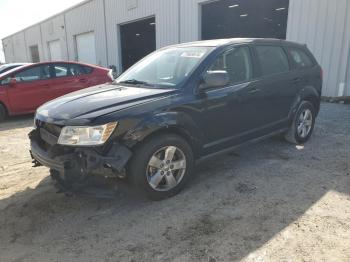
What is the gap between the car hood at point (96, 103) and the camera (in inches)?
125

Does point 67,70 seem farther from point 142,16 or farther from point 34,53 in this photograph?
point 34,53

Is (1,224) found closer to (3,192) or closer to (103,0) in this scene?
(3,192)

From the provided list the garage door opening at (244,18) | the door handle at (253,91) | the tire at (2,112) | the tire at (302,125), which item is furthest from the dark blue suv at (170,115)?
the garage door opening at (244,18)

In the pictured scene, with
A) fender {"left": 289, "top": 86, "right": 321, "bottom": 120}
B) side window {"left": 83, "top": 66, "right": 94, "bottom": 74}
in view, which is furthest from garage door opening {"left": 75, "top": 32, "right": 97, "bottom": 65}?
fender {"left": 289, "top": 86, "right": 321, "bottom": 120}

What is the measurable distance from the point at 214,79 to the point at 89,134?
1482 mm

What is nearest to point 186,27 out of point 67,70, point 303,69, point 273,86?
point 67,70

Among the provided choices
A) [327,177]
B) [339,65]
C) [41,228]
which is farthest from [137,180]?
[339,65]

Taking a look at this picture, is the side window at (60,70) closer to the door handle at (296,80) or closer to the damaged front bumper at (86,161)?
the damaged front bumper at (86,161)

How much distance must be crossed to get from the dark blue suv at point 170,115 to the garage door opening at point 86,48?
57.5 ft

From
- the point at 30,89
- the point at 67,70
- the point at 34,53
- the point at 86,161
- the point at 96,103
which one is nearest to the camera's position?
the point at 86,161

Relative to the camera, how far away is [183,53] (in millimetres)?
4133

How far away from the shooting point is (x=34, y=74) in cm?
832

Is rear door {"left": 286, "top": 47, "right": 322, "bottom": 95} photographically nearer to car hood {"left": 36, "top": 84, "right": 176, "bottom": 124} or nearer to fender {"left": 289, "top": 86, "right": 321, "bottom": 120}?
fender {"left": 289, "top": 86, "right": 321, "bottom": 120}

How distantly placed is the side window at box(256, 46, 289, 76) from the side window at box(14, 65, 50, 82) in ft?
19.8
